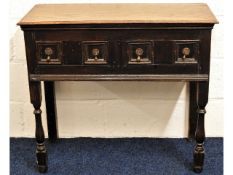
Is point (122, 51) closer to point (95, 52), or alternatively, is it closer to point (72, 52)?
point (95, 52)

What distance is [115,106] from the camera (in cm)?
268

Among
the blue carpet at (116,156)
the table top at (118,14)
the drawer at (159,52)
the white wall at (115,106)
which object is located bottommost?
the blue carpet at (116,156)

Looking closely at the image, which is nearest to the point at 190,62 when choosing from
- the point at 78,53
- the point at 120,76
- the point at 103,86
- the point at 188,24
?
the point at 188,24

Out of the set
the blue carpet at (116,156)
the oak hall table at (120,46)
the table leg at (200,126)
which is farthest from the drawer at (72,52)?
the blue carpet at (116,156)

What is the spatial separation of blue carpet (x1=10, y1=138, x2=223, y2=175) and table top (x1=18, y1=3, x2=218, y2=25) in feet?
2.63

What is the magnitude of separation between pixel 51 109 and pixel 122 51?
Result: 73 cm

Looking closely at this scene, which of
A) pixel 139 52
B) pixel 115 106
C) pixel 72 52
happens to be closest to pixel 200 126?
pixel 139 52

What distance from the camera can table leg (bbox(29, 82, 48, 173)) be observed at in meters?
2.22

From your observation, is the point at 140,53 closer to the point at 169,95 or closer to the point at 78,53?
the point at 78,53

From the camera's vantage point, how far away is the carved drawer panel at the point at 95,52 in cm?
211

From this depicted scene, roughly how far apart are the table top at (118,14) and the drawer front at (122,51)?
55mm

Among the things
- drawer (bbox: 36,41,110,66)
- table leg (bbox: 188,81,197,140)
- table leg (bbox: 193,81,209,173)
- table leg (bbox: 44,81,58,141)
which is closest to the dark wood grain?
table leg (bbox: 188,81,197,140)

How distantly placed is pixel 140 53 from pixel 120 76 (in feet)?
0.48

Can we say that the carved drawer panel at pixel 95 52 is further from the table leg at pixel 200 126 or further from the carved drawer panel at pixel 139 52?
the table leg at pixel 200 126
